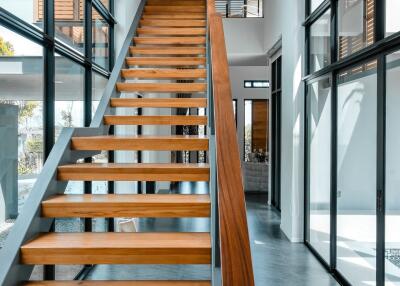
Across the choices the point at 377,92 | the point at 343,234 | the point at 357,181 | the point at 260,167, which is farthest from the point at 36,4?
the point at 260,167

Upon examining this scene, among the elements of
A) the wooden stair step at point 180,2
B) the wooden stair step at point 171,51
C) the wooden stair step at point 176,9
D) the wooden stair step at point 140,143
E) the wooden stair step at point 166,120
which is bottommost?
the wooden stair step at point 140,143

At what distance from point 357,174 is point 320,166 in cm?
124

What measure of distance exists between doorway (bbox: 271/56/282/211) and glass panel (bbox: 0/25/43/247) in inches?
230

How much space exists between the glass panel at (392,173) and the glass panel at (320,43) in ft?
5.85

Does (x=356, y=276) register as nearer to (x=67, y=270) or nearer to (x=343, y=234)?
(x=343, y=234)

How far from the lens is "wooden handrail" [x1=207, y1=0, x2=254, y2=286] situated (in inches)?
46.8

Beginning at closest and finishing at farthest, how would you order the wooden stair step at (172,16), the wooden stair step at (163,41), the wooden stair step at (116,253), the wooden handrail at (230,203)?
the wooden handrail at (230,203), the wooden stair step at (116,253), the wooden stair step at (163,41), the wooden stair step at (172,16)

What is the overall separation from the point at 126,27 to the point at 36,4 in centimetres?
295

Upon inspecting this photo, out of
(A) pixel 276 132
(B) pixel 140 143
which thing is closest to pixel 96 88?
(B) pixel 140 143

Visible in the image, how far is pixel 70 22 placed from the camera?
4.22 m

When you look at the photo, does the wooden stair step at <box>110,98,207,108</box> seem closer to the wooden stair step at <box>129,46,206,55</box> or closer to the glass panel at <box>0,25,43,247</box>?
the glass panel at <box>0,25,43,247</box>

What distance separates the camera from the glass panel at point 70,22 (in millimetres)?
3892

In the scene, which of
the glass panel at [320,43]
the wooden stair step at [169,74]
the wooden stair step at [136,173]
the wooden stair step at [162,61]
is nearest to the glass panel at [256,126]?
the glass panel at [320,43]

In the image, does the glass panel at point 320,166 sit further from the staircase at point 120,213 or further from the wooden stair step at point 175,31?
the staircase at point 120,213
